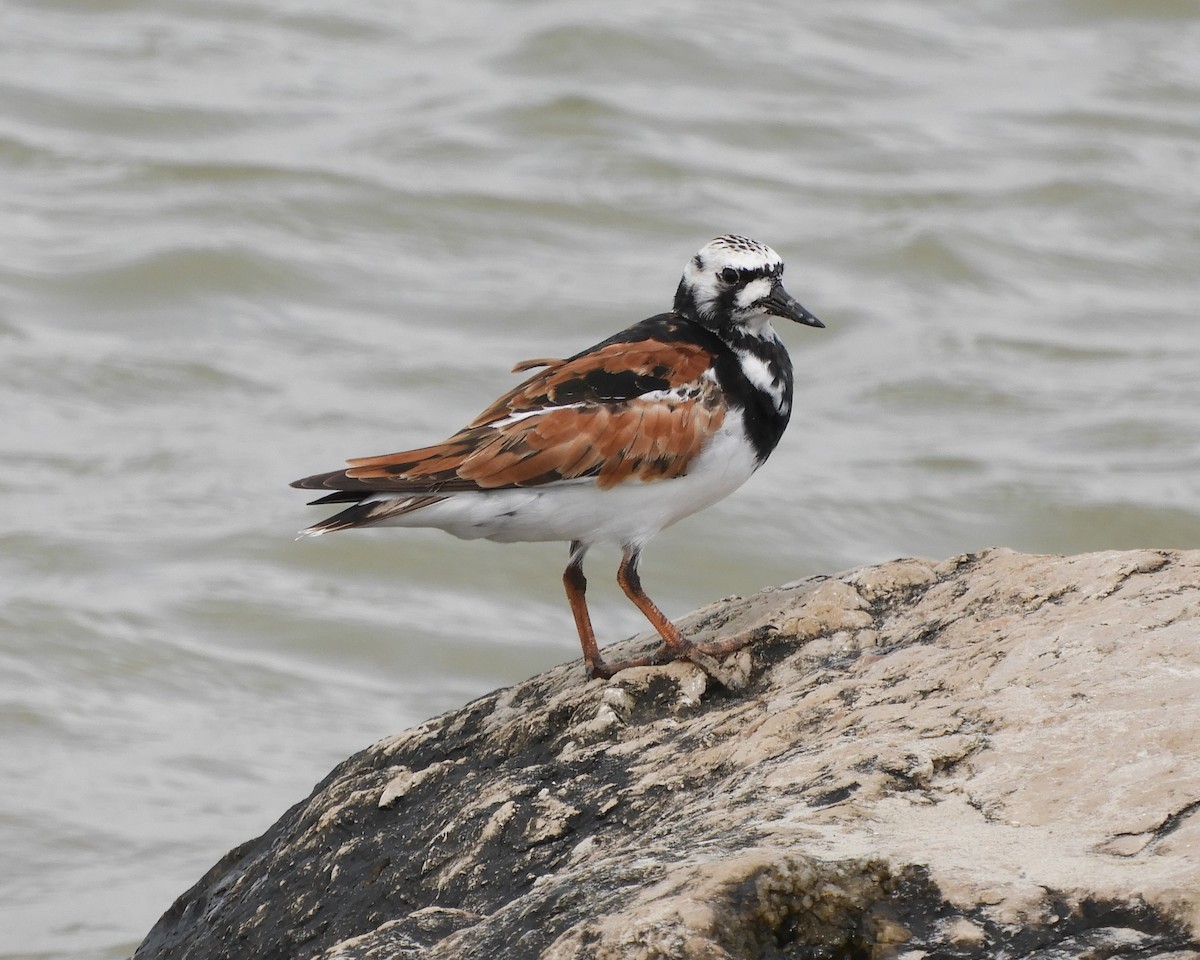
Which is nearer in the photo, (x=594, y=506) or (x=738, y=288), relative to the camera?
(x=594, y=506)

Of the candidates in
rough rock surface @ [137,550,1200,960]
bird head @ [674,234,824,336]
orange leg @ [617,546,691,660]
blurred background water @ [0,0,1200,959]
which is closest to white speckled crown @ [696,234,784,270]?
bird head @ [674,234,824,336]

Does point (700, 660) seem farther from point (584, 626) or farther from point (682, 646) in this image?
point (584, 626)

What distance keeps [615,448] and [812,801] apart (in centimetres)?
159

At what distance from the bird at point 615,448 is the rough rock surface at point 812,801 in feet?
1.13

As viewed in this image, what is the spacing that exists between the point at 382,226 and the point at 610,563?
416cm

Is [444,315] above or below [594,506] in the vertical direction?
below

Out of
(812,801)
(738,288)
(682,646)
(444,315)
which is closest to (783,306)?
(738,288)

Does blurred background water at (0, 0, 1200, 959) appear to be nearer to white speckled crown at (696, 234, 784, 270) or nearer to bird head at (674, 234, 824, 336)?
bird head at (674, 234, 824, 336)

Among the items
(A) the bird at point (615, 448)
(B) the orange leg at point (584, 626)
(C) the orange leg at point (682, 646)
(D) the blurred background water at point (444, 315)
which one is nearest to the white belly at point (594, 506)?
(A) the bird at point (615, 448)

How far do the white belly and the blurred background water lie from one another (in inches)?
111

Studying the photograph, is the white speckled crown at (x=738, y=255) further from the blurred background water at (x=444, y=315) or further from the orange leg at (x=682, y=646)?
the blurred background water at (x=444, y=315)

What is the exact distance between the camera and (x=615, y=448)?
14.3 feet

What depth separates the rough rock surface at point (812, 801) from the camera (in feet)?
8.34

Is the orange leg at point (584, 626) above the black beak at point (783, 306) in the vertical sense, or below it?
below
